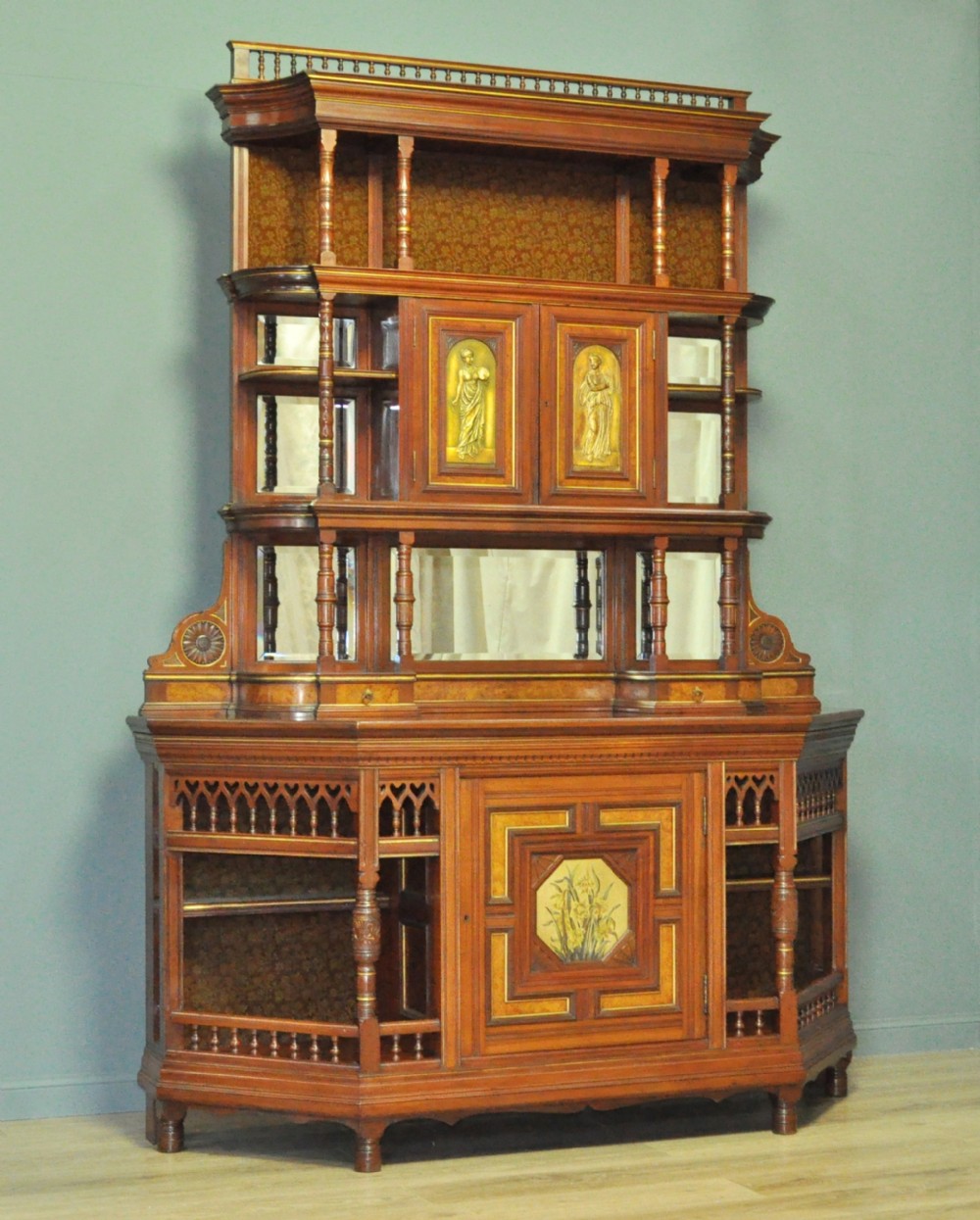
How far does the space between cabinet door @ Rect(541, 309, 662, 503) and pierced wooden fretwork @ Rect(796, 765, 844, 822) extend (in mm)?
1033

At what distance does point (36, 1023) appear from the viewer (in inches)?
222

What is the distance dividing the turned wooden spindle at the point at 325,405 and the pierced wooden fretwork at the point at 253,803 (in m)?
0.87

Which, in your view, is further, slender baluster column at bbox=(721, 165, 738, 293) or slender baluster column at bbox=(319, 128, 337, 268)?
slender baluster column at bbox=(721, 165, 738, 293)

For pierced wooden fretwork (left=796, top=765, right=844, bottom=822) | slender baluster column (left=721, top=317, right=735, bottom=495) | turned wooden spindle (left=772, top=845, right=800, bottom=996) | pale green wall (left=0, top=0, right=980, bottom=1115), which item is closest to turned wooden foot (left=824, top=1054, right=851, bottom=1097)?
turned wooden spindle (left=772, top=845, right=800, bottom=996)

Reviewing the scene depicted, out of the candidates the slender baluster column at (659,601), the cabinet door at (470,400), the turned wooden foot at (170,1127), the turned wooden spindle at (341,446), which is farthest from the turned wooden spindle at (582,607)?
the turned wooden foot at (170,1127)

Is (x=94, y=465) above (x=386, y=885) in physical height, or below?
above

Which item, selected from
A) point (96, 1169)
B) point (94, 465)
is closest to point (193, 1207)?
point (96, 1169)

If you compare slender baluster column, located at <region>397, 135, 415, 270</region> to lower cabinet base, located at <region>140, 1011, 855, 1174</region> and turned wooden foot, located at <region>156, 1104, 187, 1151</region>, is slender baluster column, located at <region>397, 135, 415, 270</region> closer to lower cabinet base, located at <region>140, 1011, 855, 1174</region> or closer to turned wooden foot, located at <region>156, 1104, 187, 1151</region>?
lower cabinet base, located at <region>140, 1011, 855, 1174</region>

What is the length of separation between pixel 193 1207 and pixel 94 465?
2335mm

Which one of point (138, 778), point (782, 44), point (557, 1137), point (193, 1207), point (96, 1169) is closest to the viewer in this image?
point (193, 1207)

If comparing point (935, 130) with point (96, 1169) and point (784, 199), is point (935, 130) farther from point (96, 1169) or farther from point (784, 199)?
point (96, 1169)

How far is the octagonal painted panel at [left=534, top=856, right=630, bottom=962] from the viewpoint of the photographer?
17.0ft

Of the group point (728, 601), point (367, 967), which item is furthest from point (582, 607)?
point (367, 967)

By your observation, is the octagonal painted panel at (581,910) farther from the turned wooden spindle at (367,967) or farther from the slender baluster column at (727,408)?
the slender baluster column at (727,408)
